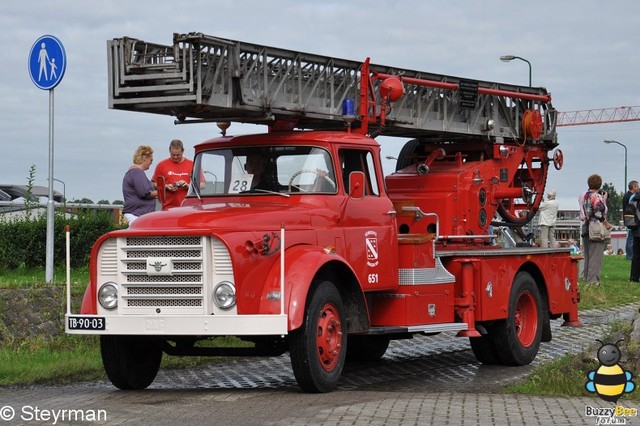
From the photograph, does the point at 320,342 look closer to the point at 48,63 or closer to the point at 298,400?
the point at 298,400

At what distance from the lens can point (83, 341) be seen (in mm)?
14211

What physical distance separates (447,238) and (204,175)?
3447 millimetres

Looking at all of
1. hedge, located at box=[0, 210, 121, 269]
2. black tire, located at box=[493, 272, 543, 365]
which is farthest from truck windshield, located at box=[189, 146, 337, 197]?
hedge, located at box=[0, 210, 121, 269]

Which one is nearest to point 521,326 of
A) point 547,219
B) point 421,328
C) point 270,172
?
point 421,328

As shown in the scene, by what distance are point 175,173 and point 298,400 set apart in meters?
4.53

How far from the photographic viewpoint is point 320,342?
1095 cm

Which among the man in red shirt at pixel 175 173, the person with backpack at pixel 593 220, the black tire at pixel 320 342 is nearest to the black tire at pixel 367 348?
the man in red shirt at pixel 175 173

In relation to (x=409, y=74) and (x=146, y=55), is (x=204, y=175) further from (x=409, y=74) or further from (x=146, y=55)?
(x=409, y=74)

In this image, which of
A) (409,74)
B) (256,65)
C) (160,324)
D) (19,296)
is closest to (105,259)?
(160,324)

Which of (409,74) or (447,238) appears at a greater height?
(409,74)

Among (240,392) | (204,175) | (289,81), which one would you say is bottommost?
(240,392)

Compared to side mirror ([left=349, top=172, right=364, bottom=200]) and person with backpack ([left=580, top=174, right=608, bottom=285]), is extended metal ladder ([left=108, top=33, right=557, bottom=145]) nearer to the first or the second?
side mirror ([left=349, top=172, right=364, bottom=200])

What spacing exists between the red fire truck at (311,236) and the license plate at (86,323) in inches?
0.5

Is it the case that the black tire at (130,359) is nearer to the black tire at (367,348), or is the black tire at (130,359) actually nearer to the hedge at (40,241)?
the black tire at (367,348)
